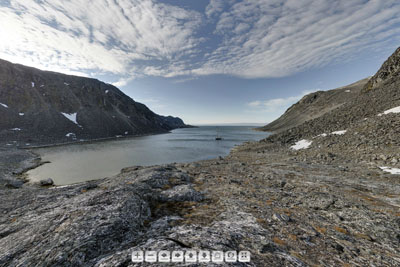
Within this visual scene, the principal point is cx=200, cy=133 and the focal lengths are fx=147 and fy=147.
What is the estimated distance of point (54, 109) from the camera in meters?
85.9

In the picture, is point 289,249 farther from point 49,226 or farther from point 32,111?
point 32,111

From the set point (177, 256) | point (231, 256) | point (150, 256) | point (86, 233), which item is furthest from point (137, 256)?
point (231, 256)

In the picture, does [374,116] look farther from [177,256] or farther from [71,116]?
[71,116]

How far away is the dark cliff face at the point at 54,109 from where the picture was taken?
6569 cm

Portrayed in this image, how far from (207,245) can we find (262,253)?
51.1 inches

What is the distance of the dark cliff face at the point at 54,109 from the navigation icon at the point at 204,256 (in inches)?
3255

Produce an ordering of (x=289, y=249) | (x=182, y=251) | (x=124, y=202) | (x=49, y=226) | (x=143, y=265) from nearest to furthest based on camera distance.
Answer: (x=143, y=265)
(x=182, y=251)
(x=289, y=249)
(x=49, y=226)
(x=124, y=202)

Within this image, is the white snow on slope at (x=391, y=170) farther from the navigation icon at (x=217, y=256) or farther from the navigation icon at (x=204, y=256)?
the navigation icon at (x=204, y=256)

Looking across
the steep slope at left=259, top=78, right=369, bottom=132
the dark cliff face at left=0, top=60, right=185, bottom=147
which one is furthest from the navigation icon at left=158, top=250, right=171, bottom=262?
the steep slope at left=259, top=78, right=369, bottom=132

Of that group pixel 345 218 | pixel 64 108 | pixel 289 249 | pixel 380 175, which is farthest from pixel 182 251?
pixel 64 108

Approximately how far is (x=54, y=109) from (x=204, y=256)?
12006 centimetres

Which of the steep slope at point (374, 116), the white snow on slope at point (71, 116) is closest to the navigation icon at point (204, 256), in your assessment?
the steep slope at point (374, 116)

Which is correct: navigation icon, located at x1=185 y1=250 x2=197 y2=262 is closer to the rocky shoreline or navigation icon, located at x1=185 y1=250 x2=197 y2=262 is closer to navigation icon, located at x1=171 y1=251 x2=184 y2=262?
navigation icon, located at x1=171 y1=251 x2=184 y2=262

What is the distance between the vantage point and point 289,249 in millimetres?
3871
